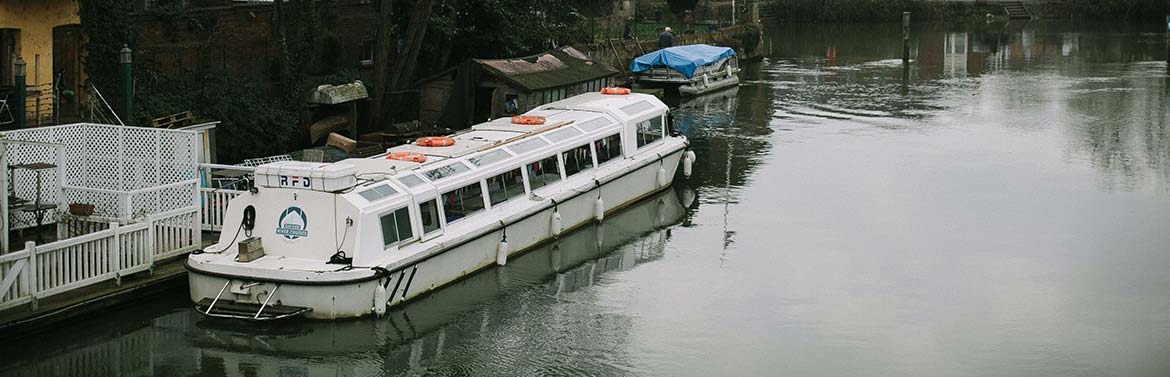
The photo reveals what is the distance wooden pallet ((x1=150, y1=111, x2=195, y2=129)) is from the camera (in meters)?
22.2

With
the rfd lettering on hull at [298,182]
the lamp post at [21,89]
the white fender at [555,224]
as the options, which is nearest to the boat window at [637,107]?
the white fender at [555,224]

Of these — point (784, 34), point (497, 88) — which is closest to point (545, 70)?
point (497, 88)

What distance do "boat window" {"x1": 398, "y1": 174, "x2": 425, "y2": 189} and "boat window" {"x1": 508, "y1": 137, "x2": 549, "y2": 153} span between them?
2.82 meters

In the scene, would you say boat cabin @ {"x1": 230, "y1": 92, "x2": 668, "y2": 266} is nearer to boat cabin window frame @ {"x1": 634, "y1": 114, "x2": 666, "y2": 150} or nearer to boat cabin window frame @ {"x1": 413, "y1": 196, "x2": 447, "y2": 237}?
boat cabin window frame @ {"x1": 413, "y1": 196, "x2": 447, "y2": 237}

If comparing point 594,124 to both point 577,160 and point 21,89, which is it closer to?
point 577,160

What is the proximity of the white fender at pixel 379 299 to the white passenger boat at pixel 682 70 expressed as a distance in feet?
88.6

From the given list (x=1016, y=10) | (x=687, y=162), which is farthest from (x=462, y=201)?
(x=1016, y=10)

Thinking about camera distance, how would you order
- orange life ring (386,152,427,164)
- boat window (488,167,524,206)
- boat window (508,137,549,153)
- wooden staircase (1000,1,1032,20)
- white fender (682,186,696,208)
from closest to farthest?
orange life ring (386,152,427,164)
boat window (488,167,524,206)
boat window (508,137,549,153)
white fender (682,186,696,208)
wooden staircase (1000,1,1032,20)

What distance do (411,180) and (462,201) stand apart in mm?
1082

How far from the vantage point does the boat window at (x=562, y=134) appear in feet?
73.1

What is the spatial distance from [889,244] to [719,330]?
18.6 feet

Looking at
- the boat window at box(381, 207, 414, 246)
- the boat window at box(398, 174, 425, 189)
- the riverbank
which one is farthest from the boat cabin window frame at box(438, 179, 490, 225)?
the riverbank

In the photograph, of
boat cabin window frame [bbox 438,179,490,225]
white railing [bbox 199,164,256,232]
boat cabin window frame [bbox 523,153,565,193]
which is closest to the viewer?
boat cabin window frame [bbox 438,179,490,225]

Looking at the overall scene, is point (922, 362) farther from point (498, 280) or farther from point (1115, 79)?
point (1115, 79)
